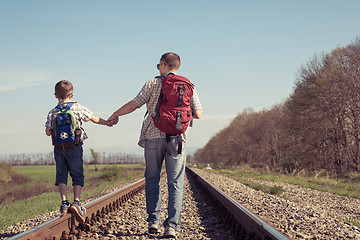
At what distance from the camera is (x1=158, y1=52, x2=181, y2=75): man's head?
4.09 meters

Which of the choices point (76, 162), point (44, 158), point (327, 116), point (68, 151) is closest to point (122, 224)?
point (76, 162)

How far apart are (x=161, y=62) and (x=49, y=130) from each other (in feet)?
4.75

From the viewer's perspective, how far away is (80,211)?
404 cm

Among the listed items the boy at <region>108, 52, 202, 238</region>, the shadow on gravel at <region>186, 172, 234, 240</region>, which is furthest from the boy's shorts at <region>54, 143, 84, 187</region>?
the shadow on gravel at <region>186, 172, 234, 240</region>

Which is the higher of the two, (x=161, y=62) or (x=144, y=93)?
(x=161, y=62)

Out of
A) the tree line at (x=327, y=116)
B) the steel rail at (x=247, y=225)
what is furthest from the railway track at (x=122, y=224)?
the tree line at (x=327, y=116)

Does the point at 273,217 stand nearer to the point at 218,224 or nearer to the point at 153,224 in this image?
the point at 218,224

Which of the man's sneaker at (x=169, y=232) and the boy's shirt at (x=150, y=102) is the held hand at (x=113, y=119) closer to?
the boy's shirt at (x=150, y=102)

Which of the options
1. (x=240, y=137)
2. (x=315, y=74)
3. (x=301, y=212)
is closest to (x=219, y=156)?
(x=240, y=137)

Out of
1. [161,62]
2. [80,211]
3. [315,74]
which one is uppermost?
[315,74]

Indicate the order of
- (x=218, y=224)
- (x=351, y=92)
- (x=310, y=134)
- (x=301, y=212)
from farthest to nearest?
(x=310, y=134)
(x=351, y=92)
(x=301, y=212)
(x=218, y=224)

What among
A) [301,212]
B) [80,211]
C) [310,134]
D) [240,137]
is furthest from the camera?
[240,137]

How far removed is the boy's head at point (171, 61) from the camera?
409cm

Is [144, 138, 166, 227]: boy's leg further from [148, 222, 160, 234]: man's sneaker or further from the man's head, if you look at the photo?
the man's head
